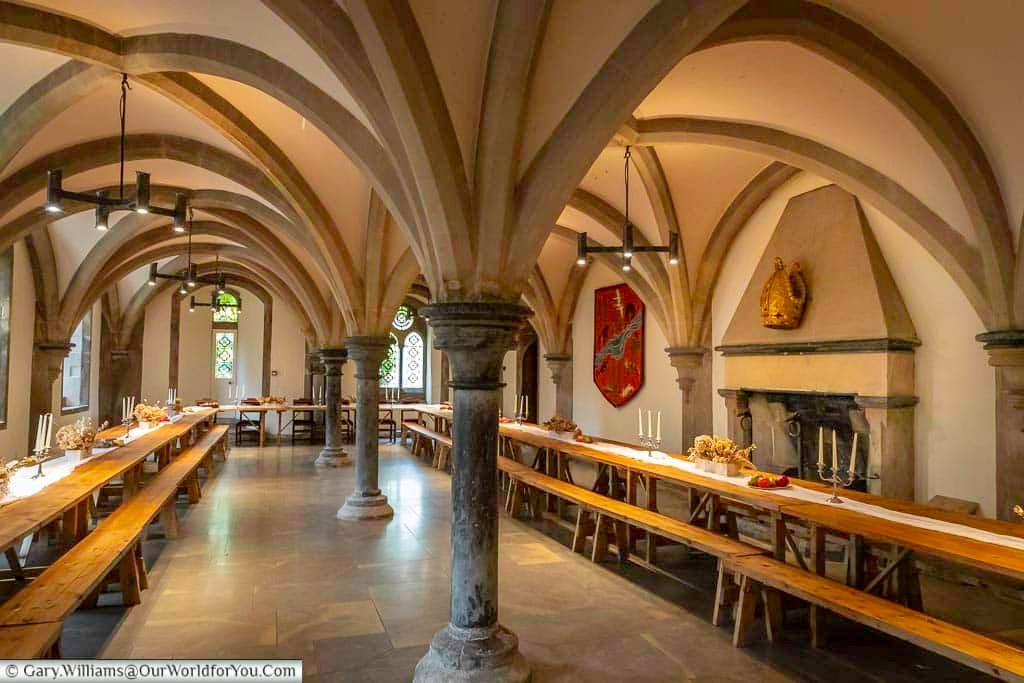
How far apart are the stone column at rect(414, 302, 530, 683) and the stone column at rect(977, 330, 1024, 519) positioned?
14.1 feet

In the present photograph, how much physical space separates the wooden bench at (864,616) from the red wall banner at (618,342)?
24.7 feet

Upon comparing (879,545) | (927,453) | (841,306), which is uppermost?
(841,306)

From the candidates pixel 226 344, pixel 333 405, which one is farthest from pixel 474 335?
pixel 226 344

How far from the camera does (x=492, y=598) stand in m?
3.57

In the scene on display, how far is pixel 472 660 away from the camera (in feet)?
11.2

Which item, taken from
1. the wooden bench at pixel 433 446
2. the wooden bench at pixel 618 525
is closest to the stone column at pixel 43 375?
the wooden bench at pixel 433 446

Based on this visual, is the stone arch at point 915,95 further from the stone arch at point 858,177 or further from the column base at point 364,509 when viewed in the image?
the column base at point 364,509

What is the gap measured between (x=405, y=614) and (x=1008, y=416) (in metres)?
5.28

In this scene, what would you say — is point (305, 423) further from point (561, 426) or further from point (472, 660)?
point (472, 660)

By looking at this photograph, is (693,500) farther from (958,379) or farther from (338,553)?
(338,553)

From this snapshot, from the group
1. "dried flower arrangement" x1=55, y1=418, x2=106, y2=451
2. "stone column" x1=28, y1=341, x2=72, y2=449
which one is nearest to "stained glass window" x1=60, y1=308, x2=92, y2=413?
"stone column" x1=28, y1=341, x2=72, y2=449

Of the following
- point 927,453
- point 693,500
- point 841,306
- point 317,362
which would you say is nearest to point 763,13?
point 841,306

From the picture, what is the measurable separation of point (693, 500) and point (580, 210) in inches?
167

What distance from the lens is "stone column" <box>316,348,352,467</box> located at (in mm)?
10602
